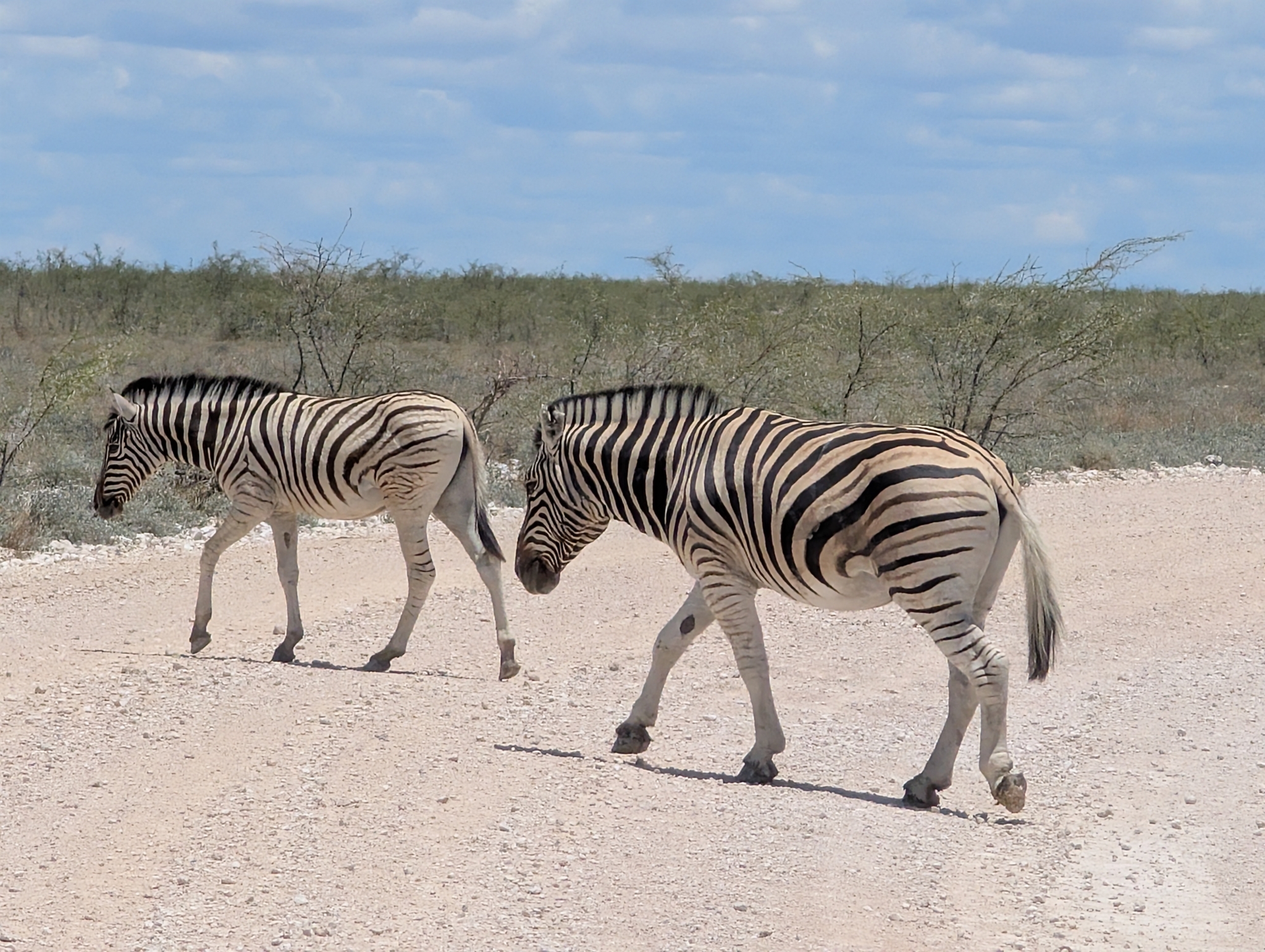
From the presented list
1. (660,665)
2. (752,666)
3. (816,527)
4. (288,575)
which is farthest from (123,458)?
(816,527)

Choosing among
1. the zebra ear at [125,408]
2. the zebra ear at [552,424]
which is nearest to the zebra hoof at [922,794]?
the zebra ear at [552,424]

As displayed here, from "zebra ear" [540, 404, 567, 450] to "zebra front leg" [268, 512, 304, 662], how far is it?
235 cm

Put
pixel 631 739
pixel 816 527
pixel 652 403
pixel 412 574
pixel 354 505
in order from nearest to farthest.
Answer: pixel 816 527, pixel 631 739, pixel 652 403, pixel 412 574, pixel 354 505

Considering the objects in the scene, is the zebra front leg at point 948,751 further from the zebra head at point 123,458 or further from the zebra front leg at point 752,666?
the zebra head at point 123,458

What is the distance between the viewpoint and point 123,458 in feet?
37.3

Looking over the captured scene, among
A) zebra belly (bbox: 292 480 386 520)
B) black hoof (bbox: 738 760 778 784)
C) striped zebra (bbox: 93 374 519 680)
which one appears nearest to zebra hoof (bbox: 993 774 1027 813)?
black hoof (bbox: 738 760 778 784)

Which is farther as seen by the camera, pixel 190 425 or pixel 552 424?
pixel 190 425

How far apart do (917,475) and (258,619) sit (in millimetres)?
6063

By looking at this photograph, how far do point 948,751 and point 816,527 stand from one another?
3.85 ft

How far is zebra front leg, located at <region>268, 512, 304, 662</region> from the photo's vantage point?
10.2 metres

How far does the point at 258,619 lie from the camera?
454 inches

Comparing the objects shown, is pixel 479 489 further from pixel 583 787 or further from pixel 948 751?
pixel 948 751

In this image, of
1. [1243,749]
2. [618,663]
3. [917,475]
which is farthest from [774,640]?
[917,475]

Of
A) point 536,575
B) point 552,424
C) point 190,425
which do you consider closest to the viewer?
point 552,424
